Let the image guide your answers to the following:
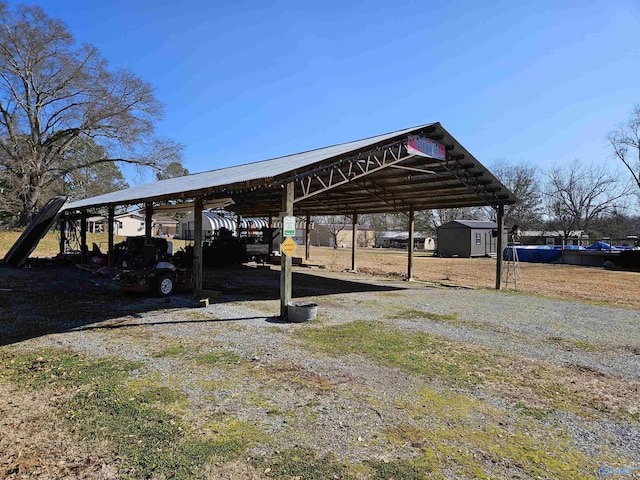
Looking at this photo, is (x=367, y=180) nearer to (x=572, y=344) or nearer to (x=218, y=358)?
(x=572, y=344)

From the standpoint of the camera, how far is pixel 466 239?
3475 cm

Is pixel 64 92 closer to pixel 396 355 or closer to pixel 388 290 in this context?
pixel 388 290

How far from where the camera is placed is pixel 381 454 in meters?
2.98

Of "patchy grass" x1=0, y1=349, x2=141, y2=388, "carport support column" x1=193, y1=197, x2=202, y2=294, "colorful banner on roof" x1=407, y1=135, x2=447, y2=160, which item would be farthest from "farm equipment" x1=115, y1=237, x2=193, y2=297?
"colorful banner on roof" x1=407, y1=135, x2=447, y2=160

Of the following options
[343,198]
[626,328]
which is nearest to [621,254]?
[343,198]

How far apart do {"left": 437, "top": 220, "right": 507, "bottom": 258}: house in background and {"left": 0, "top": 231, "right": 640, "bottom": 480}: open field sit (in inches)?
1079

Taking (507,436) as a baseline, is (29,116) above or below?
above

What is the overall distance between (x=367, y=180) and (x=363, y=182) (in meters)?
0.35

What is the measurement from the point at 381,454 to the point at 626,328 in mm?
7080

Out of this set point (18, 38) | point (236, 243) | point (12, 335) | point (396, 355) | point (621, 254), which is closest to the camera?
point (396, 355)

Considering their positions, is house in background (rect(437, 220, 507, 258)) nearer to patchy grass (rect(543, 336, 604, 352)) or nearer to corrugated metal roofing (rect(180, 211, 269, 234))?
corrugated metal roofing (rect(180, 211, 269, 234))

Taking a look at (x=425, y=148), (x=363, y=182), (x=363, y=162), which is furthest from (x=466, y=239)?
(x=363, y=162)

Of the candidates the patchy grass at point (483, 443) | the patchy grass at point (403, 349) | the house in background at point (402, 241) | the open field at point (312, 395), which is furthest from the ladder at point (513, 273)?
the house in background at point (402, 241)

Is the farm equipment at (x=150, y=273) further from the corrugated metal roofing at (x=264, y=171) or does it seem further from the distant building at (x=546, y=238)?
the distant building at (x=546, y=238)
